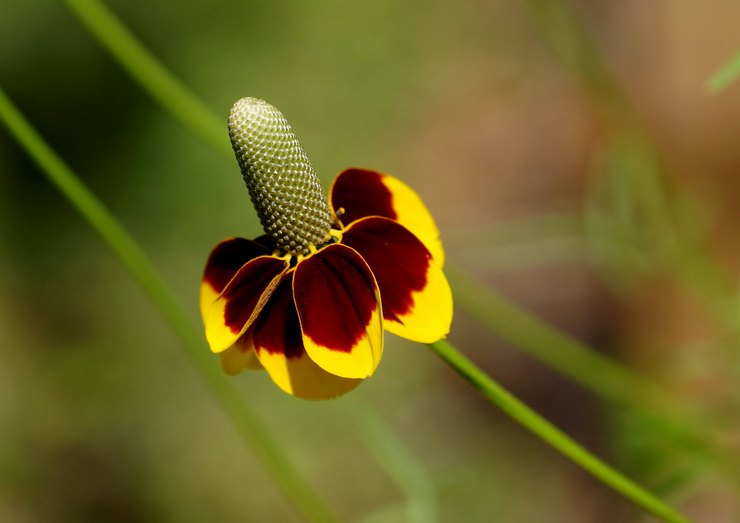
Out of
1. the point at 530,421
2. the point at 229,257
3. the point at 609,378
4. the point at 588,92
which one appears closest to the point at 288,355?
the point at 229,257

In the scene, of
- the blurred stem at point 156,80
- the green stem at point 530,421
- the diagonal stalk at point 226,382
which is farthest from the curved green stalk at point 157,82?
the green stem at point 530,421

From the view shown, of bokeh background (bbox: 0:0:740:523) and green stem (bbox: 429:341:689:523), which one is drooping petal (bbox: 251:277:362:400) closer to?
green stem (bbox: 429:341:689:523)

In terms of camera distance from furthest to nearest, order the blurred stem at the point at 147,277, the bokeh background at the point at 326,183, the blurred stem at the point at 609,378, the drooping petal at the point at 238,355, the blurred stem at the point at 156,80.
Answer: the bokeh background at the point at 326,183 < the blurred stem at the point at 609,378 < the blurred stem at the point at 156,80 < the blurred stem at the point at 147,277 < the drooping petal at the point at 238,355

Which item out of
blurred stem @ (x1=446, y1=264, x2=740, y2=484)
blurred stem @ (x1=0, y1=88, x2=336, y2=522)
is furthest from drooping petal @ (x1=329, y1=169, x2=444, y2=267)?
blurred stem @ (x1=446, y1=264, x2=740, y2=484)

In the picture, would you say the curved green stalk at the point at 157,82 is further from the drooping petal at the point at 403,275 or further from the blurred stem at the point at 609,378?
the drooping petal at the point at 403,275

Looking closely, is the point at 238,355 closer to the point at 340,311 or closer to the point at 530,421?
the point at 340,311

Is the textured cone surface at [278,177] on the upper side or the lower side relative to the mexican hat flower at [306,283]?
upper

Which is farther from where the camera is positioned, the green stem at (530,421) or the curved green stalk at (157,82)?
the curved green stalk at (157,82)
